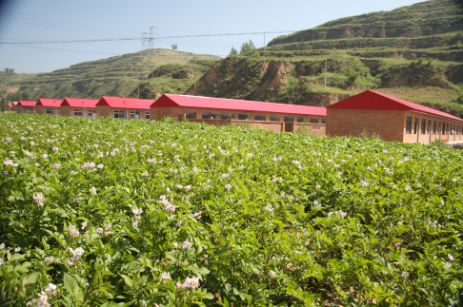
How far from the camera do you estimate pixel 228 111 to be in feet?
123

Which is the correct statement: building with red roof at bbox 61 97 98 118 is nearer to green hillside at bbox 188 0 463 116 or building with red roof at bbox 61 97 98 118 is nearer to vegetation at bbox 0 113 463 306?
green hillside at bbox 188 0 463 116

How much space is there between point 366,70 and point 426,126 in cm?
5635

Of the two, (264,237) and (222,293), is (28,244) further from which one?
(264,237)

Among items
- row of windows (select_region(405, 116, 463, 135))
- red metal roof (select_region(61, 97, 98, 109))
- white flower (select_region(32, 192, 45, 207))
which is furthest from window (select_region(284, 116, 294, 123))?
white flower (select_region(32, 192, 45, 207))

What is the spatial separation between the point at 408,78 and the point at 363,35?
55326 mm

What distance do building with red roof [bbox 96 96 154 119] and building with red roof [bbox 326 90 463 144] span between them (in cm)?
3480

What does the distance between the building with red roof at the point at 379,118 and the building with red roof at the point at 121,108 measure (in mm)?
34798

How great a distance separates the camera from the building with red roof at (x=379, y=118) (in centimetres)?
2489

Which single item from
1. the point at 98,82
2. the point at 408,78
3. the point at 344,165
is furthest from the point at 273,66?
the point at 98,82

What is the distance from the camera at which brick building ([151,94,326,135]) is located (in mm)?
35281

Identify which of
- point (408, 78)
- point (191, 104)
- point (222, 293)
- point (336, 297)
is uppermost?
point (408, 78)

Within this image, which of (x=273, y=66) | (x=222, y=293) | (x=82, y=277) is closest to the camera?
(x=82, y=277)

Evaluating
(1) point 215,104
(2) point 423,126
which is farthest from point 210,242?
(1) point 215,104

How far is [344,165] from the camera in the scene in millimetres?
6551
